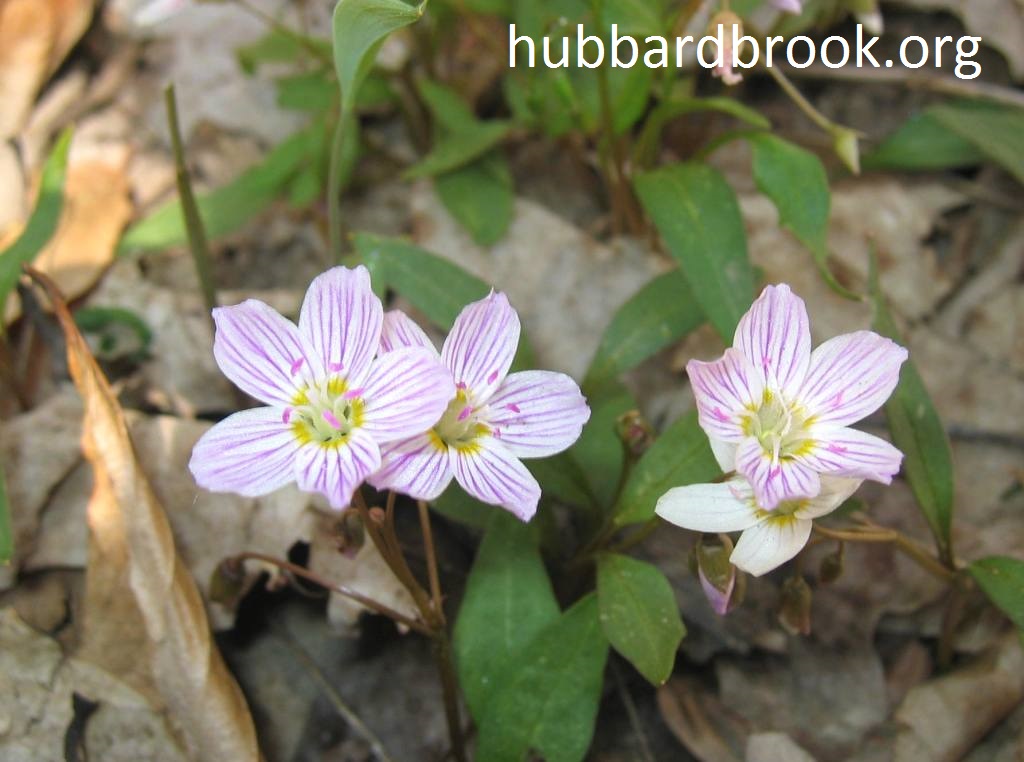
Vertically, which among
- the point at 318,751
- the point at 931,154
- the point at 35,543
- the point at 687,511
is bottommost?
the point at 318,751

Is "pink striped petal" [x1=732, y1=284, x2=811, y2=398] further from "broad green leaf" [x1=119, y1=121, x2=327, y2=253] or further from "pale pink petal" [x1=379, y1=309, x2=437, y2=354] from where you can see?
"broad green leaf" [x1=119, y1=121, x2=327, y2=253]

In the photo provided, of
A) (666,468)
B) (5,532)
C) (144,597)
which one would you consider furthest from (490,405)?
(5,532)

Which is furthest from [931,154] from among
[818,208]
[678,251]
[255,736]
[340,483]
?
[255,736]

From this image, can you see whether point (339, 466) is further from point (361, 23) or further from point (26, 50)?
point (26, 50)

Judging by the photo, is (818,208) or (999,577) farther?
(818,208)

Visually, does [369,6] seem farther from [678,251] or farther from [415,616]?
[415,616]

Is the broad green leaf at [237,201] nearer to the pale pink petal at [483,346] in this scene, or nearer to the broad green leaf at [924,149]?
the pale pink petal at [483,346]

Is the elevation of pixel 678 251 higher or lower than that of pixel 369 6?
lower
